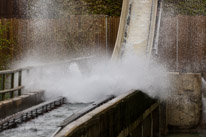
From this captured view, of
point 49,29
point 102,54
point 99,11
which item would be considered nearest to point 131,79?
point 102,54

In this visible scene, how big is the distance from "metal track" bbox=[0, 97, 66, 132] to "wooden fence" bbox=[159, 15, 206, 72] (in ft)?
23.5

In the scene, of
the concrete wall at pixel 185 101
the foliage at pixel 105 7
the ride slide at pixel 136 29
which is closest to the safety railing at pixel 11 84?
the ride slide at pixel 136 29

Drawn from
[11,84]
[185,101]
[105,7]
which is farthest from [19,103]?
[105,7]

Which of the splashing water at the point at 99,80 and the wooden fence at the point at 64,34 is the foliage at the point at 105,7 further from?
the splashing water at the point at 99,80

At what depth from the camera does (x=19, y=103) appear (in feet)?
30.8

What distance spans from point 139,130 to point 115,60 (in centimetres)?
449

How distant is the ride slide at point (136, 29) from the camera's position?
1522 centimetres

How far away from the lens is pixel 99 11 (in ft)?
79.5

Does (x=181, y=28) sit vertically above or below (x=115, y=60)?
above

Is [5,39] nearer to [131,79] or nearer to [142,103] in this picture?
[131,79]

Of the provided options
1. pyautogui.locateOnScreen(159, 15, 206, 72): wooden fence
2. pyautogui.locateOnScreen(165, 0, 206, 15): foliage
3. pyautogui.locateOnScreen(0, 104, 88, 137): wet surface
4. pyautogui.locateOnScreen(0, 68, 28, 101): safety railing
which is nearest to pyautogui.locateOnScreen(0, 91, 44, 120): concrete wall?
pyautogui.locateOnScreen(0, 68, 28, 101): safety railing

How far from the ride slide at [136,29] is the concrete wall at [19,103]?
16.0 ft

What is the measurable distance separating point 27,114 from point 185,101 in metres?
6.28

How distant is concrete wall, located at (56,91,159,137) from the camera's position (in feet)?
19.1
